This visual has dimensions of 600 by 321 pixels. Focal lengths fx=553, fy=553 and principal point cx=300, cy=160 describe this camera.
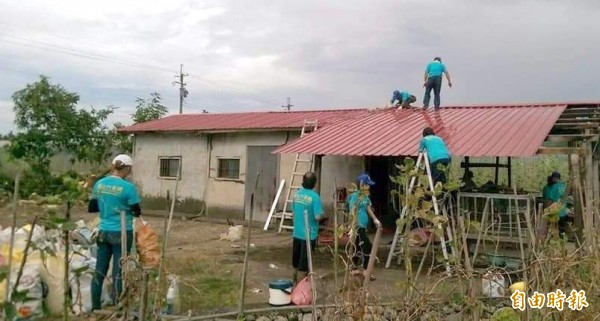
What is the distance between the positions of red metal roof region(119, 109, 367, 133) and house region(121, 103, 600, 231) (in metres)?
0.04

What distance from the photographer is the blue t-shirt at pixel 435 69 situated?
1252cm

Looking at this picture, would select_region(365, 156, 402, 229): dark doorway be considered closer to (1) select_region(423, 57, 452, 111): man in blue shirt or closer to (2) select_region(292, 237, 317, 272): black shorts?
(1) select_region(423, 57, 452, 111): man in blue shirt

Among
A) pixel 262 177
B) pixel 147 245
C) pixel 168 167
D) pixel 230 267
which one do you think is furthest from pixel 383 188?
pixel 147 245

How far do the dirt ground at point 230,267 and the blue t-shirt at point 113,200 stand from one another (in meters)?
0.67

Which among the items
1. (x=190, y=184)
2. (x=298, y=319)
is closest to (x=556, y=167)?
(x=190, y=184)

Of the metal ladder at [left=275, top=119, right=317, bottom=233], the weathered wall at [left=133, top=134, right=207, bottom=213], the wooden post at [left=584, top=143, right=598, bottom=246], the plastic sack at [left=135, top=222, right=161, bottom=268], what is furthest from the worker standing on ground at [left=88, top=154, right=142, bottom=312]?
the weathered wall at [left=133, top=134, right=207, bottom=213]

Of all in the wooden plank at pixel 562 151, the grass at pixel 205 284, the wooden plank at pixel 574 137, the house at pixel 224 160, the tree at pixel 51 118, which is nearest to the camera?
the grass at pixel 205 284

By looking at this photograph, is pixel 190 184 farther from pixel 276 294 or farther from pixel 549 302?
pixel 549 302

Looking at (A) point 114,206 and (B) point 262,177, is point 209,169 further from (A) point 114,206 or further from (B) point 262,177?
(A) point 114,206

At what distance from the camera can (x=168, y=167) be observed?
1675cm

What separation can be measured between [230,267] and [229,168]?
664 cm

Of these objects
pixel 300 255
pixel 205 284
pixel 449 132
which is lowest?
pixel 205 284

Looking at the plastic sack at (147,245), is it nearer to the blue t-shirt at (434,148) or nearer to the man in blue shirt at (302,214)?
the man in blue shirt at (302,214)

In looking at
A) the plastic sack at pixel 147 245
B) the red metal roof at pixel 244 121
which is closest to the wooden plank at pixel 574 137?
the red metal roof at pixel 244 121
